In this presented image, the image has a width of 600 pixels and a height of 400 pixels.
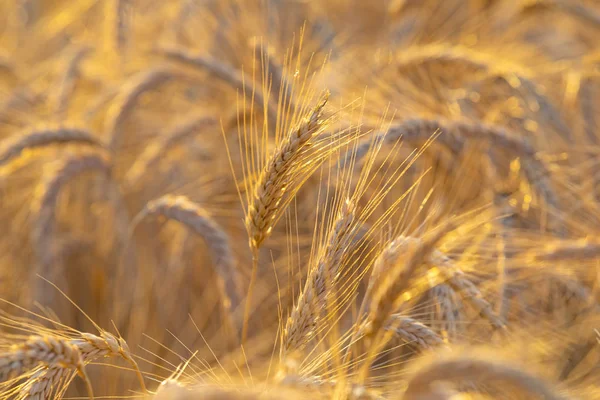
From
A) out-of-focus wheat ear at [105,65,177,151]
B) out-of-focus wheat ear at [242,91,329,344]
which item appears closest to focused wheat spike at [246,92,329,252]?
out-of-focus wheat ear at [242,91,329,344]

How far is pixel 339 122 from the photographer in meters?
1.58

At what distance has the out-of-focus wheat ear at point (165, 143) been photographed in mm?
1994

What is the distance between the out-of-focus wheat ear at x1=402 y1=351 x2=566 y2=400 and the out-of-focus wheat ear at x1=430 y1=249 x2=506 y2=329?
1.18 feet

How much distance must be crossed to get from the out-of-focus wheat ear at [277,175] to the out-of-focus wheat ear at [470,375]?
0.43 metres

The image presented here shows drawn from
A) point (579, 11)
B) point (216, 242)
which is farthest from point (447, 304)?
point (579, 11)

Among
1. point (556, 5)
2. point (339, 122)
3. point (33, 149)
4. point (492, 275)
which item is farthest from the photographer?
point (556, 5)

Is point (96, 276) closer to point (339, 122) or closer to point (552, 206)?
point (339, 122)

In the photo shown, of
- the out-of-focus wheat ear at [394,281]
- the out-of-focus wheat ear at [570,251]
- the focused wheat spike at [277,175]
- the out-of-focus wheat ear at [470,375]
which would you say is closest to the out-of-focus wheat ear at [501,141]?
the out-of-focus wheat ear at [570,251]

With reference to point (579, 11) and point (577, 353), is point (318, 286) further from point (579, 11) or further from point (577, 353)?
point (579, 11)

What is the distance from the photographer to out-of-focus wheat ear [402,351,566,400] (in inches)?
29.4

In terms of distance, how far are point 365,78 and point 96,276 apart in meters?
1.18

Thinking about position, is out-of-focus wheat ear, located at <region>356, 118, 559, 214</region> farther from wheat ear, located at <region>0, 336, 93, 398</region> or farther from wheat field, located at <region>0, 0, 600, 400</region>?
wheat ear, located at <region>0, 336, 93, 398</region>

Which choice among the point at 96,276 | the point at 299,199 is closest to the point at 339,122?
the point at 299,199

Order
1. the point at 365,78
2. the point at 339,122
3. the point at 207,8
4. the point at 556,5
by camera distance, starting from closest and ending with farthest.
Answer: the point at 339,122 < the point at 365,78 < the point at 556,5 < the point at 207,8
